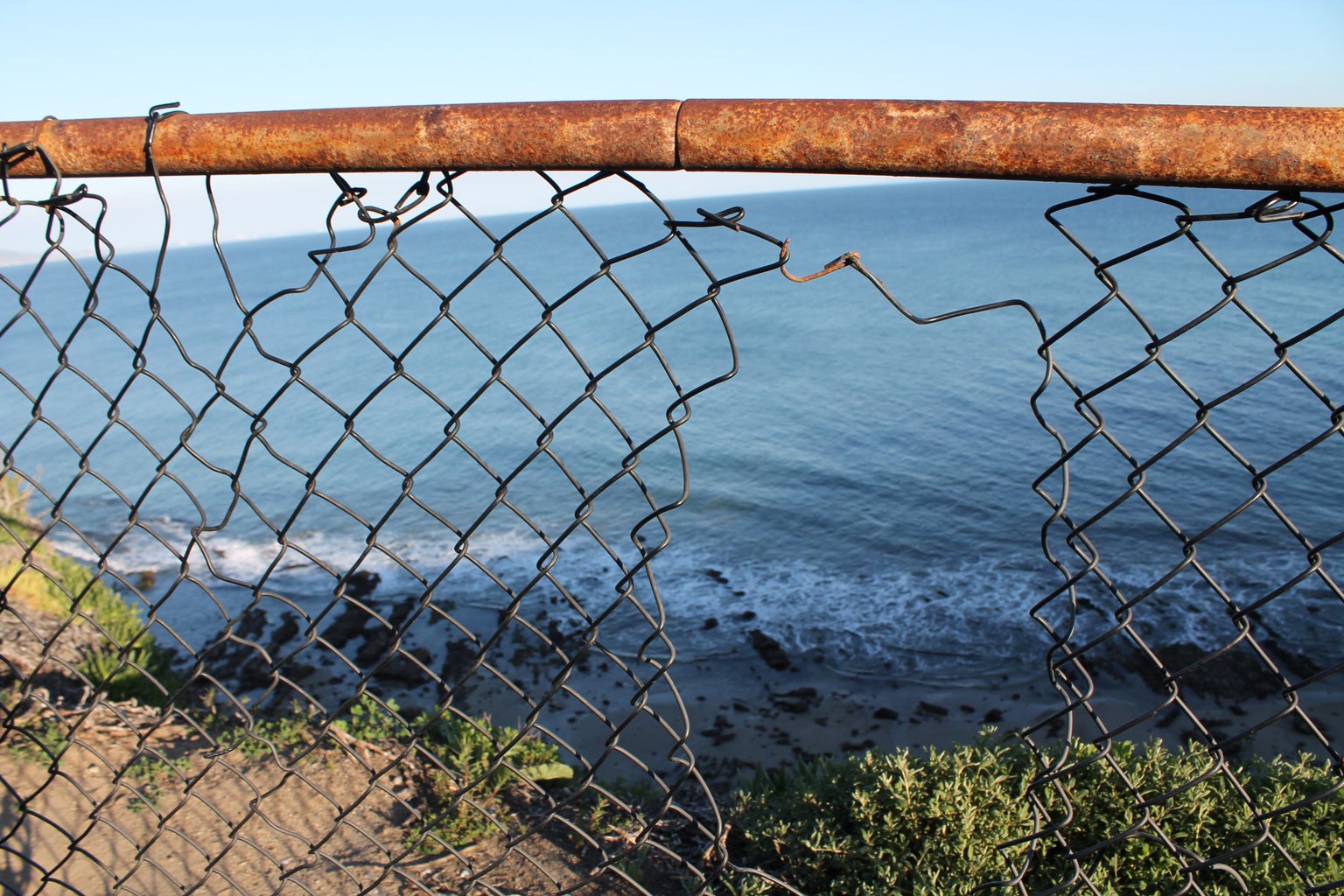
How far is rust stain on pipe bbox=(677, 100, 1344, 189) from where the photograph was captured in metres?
1.11

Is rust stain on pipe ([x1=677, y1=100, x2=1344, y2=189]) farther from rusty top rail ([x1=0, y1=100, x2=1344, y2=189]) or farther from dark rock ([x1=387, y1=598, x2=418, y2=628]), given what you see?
dark rock ([x1=387, y1=598, x2=418, y2=628])

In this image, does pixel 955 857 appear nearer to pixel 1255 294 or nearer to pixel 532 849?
pixel 532 849

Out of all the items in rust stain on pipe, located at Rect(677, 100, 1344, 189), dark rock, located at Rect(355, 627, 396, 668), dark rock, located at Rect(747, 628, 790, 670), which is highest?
rust stain on pipe, located at Rect(677, 100, 1344, 189)

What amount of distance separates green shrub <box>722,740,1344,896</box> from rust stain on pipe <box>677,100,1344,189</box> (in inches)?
65.1

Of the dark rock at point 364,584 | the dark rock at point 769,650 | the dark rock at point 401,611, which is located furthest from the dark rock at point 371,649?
the dark rock at point 769,650

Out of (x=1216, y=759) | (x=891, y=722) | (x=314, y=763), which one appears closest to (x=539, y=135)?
(x=1216, y=759)

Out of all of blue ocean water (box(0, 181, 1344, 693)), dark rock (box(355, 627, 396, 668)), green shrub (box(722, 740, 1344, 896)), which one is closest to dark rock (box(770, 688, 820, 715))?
blue ocean water (box(0, 181, 1344, 693))

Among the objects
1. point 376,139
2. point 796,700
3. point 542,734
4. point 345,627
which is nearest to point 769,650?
point 796,700

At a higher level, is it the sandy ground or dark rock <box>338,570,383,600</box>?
the sandy ground

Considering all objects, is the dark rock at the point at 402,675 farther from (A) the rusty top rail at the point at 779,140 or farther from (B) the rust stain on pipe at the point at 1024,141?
(B) the rust stain on pipe at the point at 1024,141

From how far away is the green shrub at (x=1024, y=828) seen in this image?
229cm

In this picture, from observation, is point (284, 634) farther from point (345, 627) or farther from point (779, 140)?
point (779, 140)

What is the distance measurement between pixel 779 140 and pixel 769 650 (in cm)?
1074

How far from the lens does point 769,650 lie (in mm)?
11438
